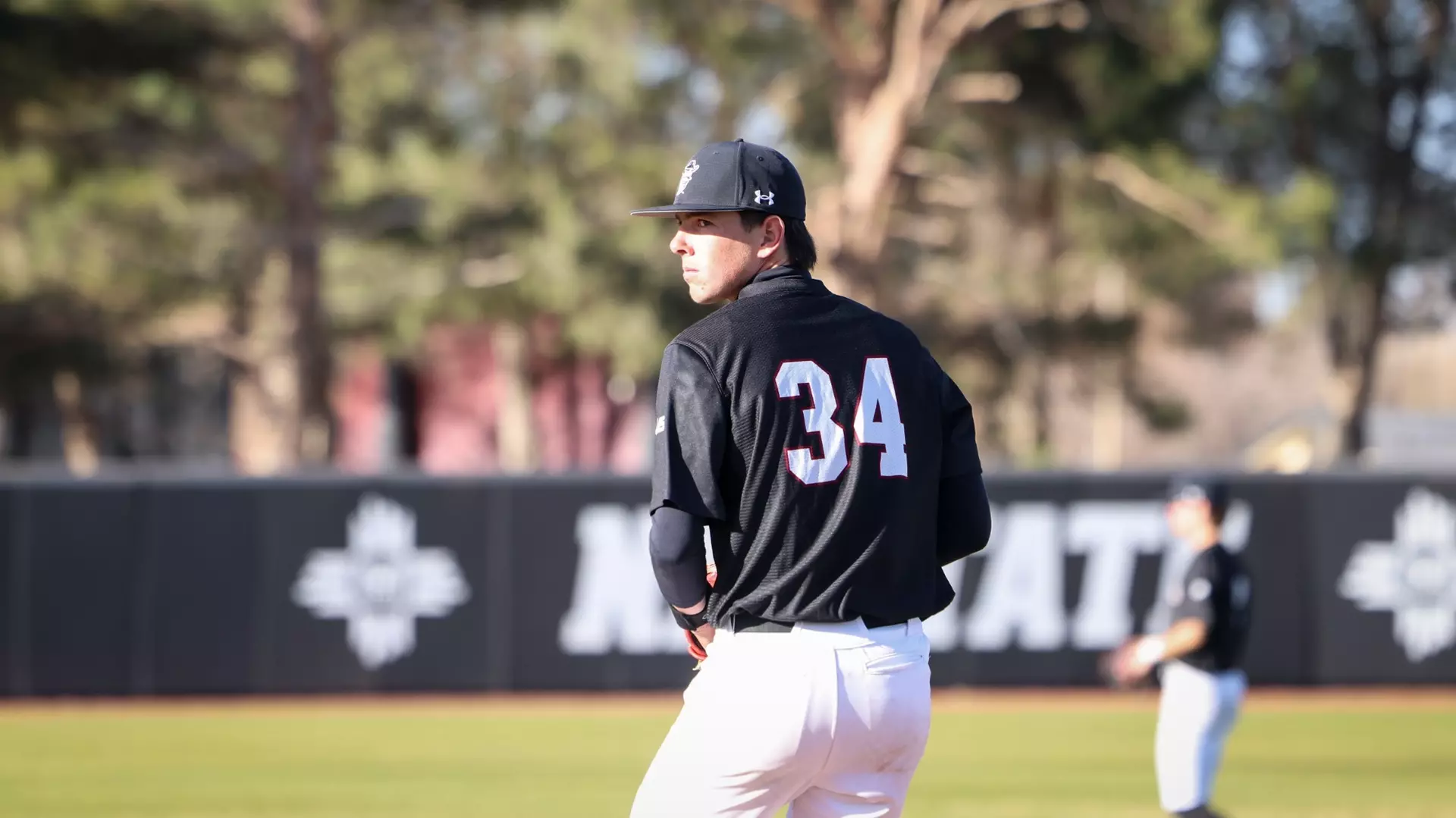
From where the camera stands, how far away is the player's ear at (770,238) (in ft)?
12.8

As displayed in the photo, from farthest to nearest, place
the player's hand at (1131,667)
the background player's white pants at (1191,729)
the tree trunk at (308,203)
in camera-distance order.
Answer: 1. the tree trunk at (308,203)
2. the player's hand at (1131,667)
3. the background player's white pants at (1191,729)

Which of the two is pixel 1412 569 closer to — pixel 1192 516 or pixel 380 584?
pixel 380 584

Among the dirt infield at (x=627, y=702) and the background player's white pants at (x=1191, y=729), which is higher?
the background player's white pants at (x=1191, y=729)

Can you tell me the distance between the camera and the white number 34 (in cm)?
372

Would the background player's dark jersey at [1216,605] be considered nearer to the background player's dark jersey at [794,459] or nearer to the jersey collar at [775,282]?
the background player's dark jersey at [794,459]

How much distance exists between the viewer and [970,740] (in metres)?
14.1

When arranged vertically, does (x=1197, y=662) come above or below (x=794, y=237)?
below

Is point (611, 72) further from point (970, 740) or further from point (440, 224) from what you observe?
point (970, 740)

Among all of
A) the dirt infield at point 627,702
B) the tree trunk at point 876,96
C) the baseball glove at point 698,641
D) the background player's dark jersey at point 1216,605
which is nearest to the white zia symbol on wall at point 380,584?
the dirt infield at point 627,702

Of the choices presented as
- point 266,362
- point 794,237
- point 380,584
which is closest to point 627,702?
point 380,584

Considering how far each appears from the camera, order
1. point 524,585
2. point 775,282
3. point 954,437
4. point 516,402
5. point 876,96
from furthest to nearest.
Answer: point 516,402 → point 876,96 → point 524,585 → point 954,437 → point 775,282

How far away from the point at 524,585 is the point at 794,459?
12946 mm

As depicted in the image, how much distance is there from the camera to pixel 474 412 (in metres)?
51.8

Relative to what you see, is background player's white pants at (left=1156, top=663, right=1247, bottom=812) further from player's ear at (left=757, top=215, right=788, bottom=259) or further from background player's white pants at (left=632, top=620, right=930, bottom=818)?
player's ear at (left=757, top=215, right=788, bottom=259)
